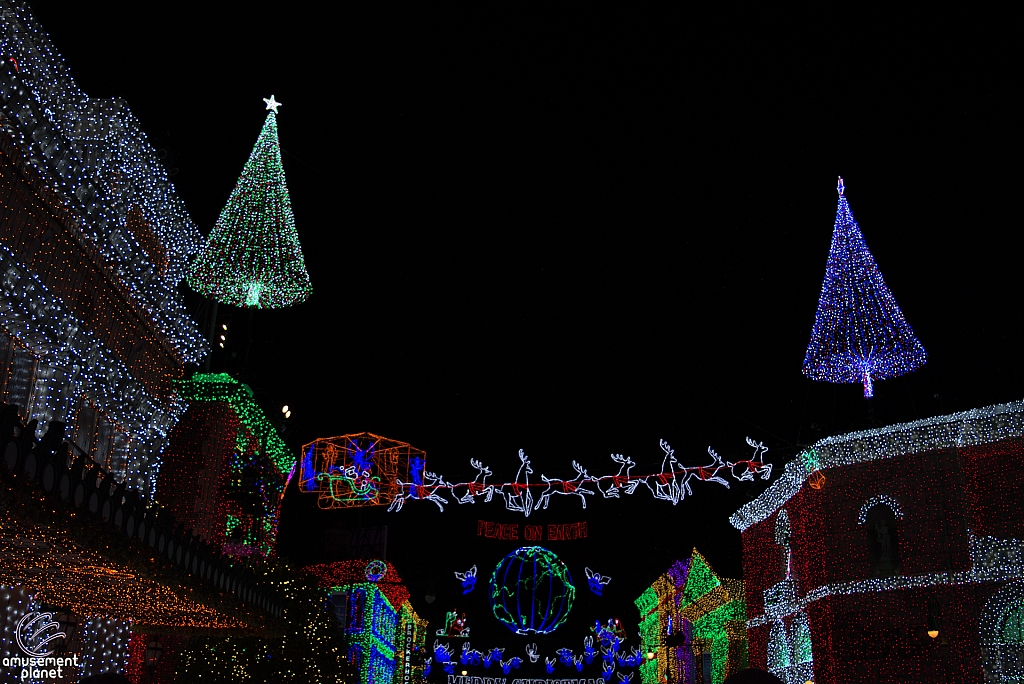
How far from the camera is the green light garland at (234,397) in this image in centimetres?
2395

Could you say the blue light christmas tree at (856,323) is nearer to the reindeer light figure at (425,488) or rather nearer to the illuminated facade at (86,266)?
the reindeer light figure at (425,488)

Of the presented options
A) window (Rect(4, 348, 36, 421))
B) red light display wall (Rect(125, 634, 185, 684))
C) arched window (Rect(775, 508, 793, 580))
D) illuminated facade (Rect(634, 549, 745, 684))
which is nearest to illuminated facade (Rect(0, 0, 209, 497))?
window (Rect(4, 348, 36, 421))

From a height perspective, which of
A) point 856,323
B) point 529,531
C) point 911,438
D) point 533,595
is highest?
point 856,323

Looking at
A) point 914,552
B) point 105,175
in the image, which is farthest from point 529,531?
point 105,175

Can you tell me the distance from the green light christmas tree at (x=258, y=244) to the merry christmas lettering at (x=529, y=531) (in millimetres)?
7905

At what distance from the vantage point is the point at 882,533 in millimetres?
25094

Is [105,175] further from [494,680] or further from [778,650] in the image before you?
[494,680]

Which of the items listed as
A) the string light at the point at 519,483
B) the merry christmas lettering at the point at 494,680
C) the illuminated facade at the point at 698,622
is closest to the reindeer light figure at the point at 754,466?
the string light at the point at 519,483

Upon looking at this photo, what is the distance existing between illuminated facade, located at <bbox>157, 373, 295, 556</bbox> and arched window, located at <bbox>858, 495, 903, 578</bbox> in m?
17.2

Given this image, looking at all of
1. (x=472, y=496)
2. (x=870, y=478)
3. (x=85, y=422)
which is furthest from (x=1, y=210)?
(x=870, y=478)

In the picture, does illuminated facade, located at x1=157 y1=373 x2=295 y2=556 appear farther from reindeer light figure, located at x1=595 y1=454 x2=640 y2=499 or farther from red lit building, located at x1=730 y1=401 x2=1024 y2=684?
red lit building, located at x1=730 y1=401 x2=1024 y2=684

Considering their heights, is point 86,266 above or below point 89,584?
above

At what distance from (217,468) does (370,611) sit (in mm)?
19338

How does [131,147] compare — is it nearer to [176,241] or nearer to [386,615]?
[176,241]
